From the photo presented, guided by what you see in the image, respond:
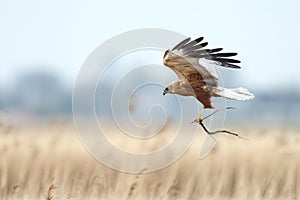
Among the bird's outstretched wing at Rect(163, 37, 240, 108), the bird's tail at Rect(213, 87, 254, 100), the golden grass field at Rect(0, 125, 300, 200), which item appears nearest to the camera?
the golden grass field at Rect(0, 125, 300, 200)

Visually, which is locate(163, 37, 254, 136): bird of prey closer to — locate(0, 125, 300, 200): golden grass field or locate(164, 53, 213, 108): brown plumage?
locate(164, 53, 213, 108): brown plumage

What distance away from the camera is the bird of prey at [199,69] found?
7039mm

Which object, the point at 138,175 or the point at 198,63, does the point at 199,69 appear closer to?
the point at 198,63

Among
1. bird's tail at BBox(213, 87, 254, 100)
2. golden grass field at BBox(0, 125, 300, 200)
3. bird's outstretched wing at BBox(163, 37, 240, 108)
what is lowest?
golden grass field at BBox(0, 125, 300, 200)

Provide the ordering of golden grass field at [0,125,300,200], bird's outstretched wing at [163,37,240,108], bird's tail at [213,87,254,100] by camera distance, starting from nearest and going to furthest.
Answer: golden grass field at [0,125,300,200] → bird's outstretched wing at [163,37,240,108] → bird's tail at [213,87,254,100]

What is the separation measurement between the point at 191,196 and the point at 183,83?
1.07 m

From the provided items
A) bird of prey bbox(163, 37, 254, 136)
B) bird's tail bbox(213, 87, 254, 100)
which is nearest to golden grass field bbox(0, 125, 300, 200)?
bird's tail bbox(213, 87, 254, 100)

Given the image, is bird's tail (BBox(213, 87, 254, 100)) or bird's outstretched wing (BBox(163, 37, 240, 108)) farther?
bird's tail (BBox(213, 87, 254, 100))

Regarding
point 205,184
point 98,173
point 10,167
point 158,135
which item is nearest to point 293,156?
point 205,184

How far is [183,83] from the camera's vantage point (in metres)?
7.18

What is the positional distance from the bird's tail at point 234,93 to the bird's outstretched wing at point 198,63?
0.23 feet

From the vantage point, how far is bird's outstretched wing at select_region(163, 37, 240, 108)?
Result: 7023 millimetres

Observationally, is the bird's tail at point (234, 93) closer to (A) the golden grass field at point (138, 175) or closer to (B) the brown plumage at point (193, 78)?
(B) the brown plumage at point (193, 78)

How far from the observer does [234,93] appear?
7.44m
